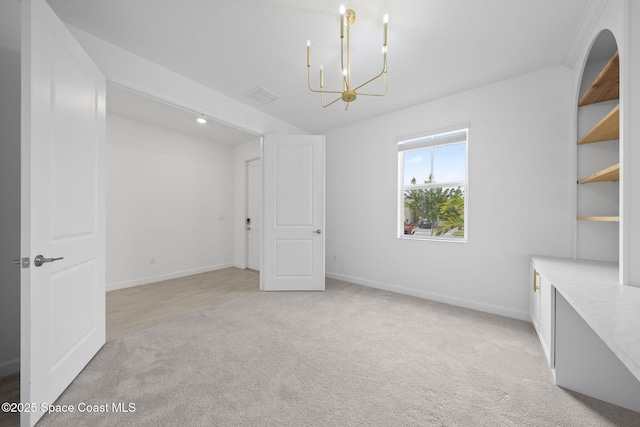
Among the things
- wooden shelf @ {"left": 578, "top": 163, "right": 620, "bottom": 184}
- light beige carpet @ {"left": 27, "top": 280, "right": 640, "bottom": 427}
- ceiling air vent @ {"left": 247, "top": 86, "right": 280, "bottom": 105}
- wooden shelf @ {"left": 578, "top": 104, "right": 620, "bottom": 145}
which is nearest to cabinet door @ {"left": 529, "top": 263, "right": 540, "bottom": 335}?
light beige carpet @ {"left": 27, "top": 280, "right": 640, "bottom": 427}

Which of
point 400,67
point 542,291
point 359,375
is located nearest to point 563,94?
point 400,67

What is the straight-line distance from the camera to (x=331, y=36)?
6.81 ft

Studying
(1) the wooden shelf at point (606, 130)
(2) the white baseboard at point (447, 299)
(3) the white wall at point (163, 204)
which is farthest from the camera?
(3) the white wall at point (163, 204)

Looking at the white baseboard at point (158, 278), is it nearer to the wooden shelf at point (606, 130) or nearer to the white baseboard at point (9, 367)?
the white baseboard at point (9, 367)

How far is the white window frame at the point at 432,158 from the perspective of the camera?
2990mm

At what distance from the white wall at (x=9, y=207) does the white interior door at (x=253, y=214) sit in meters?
3.35

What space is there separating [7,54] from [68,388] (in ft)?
7.79

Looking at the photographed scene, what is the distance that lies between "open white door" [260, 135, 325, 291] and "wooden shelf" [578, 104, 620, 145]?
9.25 ft

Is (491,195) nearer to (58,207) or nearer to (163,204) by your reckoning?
(58,207)

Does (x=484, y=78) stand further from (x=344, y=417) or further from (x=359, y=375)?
(x=344, y=417)

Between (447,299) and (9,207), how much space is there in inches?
170

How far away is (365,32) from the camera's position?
6.61ft

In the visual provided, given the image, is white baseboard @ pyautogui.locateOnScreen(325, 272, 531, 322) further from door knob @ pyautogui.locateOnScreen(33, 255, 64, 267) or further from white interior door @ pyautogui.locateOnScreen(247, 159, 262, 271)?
door knob @ pyautogui.locateOnScreen(33, 255, 64, 267)

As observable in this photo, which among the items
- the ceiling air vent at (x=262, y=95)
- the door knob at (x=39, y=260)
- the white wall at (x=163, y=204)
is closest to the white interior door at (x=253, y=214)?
the white wall at (x=163, y=204)
